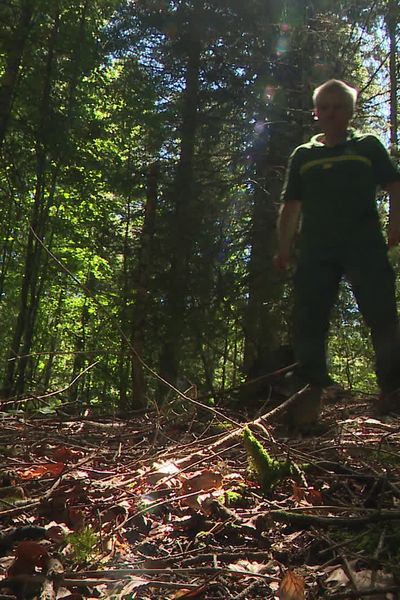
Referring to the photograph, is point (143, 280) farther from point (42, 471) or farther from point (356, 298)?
point (42, 471)

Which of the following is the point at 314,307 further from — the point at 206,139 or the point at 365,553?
the point at 206,139

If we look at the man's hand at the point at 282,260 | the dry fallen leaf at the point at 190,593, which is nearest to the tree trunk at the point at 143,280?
the man's hand at the point at 282,260

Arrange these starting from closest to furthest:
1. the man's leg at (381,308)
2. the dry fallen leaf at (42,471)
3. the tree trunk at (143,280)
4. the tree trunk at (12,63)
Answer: the dry fallen leaf at (42,471)
the man's leg at (381,308)
the tree trunk at (12,63)
the tree trunk at (143,280)

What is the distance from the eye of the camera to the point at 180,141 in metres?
12.7

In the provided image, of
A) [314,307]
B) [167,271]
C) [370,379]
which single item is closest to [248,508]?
[314,307]

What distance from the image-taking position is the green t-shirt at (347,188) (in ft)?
10.2

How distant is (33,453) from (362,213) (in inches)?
95.3

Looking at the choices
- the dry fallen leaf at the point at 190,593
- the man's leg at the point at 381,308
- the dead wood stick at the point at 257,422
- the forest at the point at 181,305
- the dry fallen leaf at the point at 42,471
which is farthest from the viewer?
the man's leg at the point at 381,308

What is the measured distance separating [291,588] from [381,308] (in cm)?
193

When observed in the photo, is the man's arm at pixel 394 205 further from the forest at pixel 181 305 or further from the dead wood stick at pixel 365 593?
the dead wood stick at pixel 365 593

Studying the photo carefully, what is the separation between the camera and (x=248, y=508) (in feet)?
7.06

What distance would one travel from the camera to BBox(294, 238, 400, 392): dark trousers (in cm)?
299

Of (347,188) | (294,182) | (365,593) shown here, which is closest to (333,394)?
(294,182)

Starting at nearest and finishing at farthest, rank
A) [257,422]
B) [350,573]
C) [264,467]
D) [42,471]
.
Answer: [350,573], [264,467], [42,471], [257,422]
